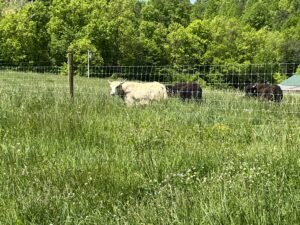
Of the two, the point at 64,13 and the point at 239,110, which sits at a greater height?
the point at 64,13

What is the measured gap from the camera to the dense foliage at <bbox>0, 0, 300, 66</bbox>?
44.7 meters

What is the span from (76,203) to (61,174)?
78 centimetres

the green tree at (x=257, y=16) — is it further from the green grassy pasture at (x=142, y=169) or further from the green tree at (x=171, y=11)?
the green grassy pasture at (x=142, y=169)

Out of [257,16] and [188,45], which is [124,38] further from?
[257,16]

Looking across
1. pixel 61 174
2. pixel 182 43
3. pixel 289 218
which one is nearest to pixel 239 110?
pixel 61 174

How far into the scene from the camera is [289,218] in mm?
2715

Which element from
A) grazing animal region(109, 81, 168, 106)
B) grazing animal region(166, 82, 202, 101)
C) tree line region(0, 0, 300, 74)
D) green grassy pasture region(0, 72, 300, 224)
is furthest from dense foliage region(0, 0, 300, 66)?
green grassy pasture region(0, 72, 300, 224)

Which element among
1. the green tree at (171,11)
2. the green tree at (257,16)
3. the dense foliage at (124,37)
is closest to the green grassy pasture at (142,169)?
the dense foliage at (124,37)

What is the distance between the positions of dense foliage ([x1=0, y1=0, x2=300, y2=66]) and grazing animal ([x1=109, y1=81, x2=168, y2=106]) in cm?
3260

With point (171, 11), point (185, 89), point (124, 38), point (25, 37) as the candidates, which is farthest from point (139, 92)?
point (171, 11)

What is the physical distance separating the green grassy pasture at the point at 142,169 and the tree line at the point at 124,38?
37.6m

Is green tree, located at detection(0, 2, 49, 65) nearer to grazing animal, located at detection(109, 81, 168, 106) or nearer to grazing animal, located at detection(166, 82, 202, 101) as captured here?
grazing animal, located at detection(166, 82, 202, 101)

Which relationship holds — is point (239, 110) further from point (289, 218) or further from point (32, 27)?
point (32, 27)

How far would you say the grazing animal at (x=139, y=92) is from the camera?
1098cm
